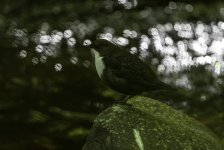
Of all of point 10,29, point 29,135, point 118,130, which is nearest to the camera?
point 118,130

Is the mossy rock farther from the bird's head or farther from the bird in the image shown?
the bird's head

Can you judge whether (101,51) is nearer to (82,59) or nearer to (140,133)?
(140,133)

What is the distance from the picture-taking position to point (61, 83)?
23.5 feet

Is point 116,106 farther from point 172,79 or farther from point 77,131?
point 172,79

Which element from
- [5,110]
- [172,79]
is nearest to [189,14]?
[172,79]

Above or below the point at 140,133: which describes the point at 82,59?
below

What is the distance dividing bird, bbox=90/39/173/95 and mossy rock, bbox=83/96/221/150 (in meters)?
0.22

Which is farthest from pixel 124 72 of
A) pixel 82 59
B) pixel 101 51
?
pixel 82 59

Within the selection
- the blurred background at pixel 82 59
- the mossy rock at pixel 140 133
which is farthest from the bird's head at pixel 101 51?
the blurred background at pixel 82 59

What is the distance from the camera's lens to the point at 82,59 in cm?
773

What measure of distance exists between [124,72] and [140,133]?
46cm

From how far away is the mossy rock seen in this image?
409 cm

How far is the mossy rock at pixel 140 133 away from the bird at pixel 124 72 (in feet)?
0.74

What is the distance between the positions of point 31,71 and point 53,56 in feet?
1.96
